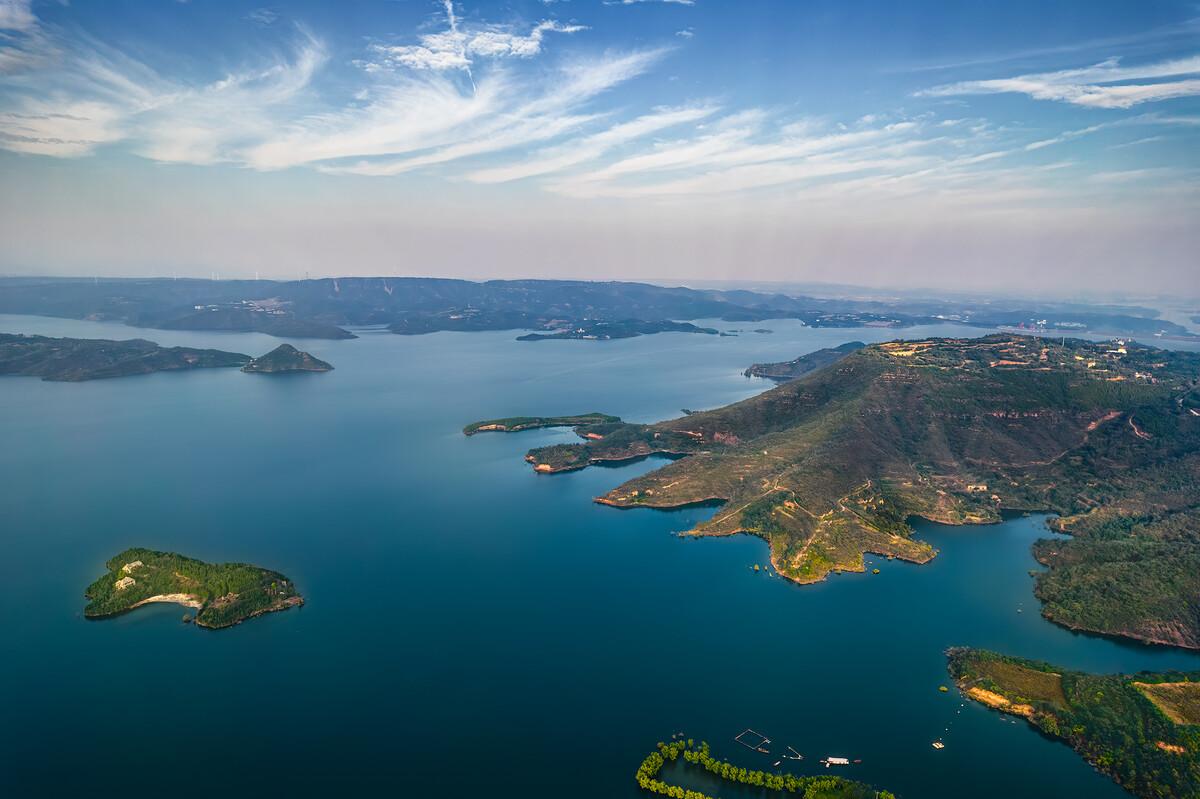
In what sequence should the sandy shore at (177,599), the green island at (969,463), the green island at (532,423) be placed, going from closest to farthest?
the sandy shore at (177,599) < the green island at (969,463) < the green island at (532,423)

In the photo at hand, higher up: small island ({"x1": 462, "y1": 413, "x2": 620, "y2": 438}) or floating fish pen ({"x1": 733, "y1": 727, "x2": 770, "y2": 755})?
small island ({"x1": 462, "y1": 413, "x2": 620, "y2": 438})

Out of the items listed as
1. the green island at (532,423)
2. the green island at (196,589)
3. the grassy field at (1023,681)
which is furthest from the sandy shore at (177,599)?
the green island at (532,423)

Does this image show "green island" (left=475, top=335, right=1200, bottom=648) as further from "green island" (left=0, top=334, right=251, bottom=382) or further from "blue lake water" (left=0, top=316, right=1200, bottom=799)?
"green island" (left=0, top=334, right=251, bottom=382)

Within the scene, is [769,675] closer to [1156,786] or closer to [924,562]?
[1156,786]

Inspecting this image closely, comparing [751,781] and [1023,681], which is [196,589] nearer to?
[751,781]

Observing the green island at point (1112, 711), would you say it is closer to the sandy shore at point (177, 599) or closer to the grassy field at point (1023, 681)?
the grassy field at point (1023, 681)

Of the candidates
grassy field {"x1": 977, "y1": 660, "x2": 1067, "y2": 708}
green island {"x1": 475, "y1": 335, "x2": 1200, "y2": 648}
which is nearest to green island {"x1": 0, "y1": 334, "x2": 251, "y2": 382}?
green island {"x1": 475, "y1": 335, "x2": 1200, "y2": 648}
